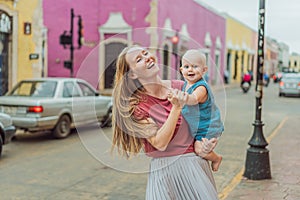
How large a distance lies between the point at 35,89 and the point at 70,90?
895 millimetres

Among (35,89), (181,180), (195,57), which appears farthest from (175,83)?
(35,89)

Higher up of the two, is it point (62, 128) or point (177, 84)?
point (177, 84)

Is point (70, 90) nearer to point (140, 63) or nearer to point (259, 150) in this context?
point (259, 150)

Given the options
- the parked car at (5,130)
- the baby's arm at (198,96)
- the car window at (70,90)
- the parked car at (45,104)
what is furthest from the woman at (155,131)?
the car window at (70,90)

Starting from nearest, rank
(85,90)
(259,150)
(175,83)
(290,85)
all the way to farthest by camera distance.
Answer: (175,83)
(259,150)
(85,90)
(290,85)

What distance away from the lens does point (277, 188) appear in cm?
621

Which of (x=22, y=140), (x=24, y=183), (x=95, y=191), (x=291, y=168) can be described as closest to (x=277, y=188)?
(x=291, y=168)

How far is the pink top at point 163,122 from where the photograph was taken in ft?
9.02

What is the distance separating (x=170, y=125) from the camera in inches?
104

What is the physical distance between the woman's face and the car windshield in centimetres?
858

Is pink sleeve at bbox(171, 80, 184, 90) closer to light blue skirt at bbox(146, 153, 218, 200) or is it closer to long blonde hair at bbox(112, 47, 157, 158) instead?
long blonde hair at bbox(112, 47, 157, 158)

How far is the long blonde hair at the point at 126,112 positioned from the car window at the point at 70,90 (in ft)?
28.3

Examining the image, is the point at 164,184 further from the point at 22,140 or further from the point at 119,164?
the point at 22,140

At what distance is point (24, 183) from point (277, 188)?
3.57 metres
